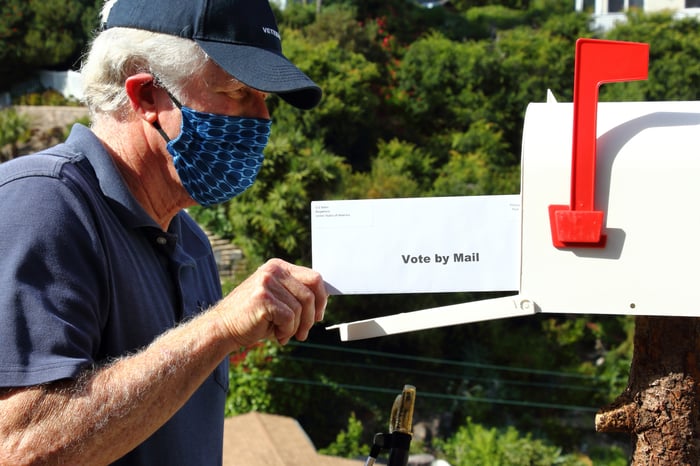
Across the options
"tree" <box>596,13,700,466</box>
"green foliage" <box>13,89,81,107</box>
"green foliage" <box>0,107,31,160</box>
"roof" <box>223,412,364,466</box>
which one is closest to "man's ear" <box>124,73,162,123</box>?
"tree" <box>596,13,700,466</box>

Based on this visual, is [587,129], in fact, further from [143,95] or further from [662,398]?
[143,95]

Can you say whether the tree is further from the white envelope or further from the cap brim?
the cap brim

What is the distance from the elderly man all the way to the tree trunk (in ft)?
2.15

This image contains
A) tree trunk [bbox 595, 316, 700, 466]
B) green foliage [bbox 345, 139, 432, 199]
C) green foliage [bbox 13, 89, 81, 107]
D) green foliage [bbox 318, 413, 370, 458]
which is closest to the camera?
tree trunk [bbox 595, 316, 700, 466]

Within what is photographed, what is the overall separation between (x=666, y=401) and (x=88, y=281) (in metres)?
1.08

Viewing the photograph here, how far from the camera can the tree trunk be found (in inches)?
58.9

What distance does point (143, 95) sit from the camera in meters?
1.44

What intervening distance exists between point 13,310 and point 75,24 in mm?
16612

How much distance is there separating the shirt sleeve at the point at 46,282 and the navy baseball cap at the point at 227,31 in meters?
0.35

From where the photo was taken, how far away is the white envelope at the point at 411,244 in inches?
55.5

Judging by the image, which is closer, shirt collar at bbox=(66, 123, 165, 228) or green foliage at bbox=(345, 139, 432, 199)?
shirt collar at bbox=(66, 123, 165, 228)

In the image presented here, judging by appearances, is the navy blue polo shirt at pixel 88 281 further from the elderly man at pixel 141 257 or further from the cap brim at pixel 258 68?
the cap brim at pixel 258 68

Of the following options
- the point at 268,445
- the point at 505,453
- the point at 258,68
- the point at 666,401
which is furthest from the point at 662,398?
the point at 505,453

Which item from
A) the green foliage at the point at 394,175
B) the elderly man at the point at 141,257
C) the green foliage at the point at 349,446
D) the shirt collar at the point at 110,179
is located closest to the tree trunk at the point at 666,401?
the elderly man at the point at 141,257
